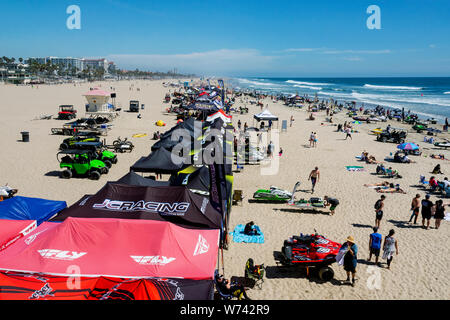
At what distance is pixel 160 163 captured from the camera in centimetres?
1163

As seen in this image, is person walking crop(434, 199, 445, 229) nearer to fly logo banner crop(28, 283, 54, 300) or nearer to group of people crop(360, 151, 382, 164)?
group of people crop(360, 151, 382, 164)

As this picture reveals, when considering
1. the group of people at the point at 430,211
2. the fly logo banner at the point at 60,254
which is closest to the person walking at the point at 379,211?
the group of people at the point at 430,211

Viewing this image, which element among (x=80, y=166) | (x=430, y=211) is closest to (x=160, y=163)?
(x=80, y=166)

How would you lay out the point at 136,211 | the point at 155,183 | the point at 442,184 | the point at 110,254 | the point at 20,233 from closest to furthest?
1. the point at 110,254
2. the point at 20,233
3. the point at 136,211
4. the point at 155,183
5. the point at 442,184

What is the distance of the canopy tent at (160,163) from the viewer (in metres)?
11.4

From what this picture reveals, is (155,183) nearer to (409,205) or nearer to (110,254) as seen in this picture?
(110,254)

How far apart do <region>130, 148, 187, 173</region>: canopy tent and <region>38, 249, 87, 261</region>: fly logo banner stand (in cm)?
606

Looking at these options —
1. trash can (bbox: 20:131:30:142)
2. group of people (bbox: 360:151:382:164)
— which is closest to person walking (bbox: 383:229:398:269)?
group of people (bbox: 360:151:382:164)

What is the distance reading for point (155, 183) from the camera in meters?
9.52

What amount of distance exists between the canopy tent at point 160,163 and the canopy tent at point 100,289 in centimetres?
681

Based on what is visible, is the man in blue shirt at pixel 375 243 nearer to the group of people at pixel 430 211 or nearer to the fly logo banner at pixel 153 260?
the group of people at pixel 430 211

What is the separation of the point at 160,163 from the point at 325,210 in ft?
21.8
